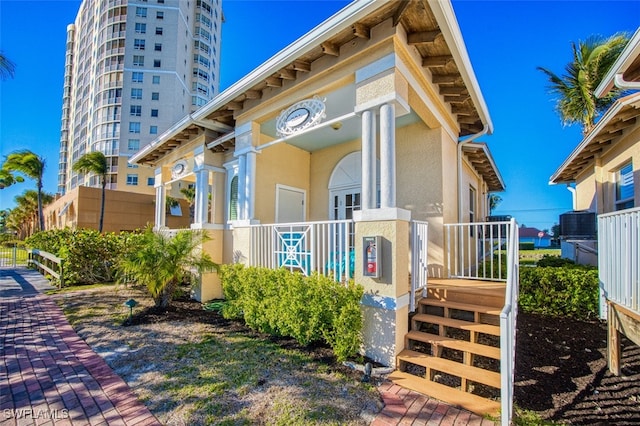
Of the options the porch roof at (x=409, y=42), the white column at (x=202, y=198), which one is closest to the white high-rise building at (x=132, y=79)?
the white column at (x=202, y=198)

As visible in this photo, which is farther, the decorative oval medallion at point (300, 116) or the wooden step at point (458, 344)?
the decorative oval medallion at point (300, 116)

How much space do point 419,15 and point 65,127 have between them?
76.4m

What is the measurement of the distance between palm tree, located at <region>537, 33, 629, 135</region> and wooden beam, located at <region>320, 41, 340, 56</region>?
9.87 m

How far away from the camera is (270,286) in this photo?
16.7 feet

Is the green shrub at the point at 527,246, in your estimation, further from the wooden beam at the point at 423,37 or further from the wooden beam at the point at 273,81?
the wooden beam at the point at 273,81

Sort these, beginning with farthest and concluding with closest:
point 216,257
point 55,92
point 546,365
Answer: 1. point 55,92
2. point 216,257
3. point 546,365

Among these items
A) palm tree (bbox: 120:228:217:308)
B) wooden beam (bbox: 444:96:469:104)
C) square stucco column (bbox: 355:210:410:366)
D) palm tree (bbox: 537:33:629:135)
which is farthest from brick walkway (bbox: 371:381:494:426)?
palm tree (bbox: 537:33:629:135)

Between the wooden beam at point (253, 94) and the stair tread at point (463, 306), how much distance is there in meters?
5.32

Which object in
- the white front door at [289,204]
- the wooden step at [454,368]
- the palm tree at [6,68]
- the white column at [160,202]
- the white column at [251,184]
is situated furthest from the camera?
the white column at [160,202]

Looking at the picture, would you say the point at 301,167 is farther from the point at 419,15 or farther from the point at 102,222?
the point at 102,222

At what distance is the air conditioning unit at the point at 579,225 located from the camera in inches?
332

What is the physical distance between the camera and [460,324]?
3996mm

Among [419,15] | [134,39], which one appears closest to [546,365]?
[419,15]

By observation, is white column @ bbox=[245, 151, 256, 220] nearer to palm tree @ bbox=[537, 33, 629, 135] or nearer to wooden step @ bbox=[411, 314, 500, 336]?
wooden step @ bbox=[411, 314, 500, 336]
